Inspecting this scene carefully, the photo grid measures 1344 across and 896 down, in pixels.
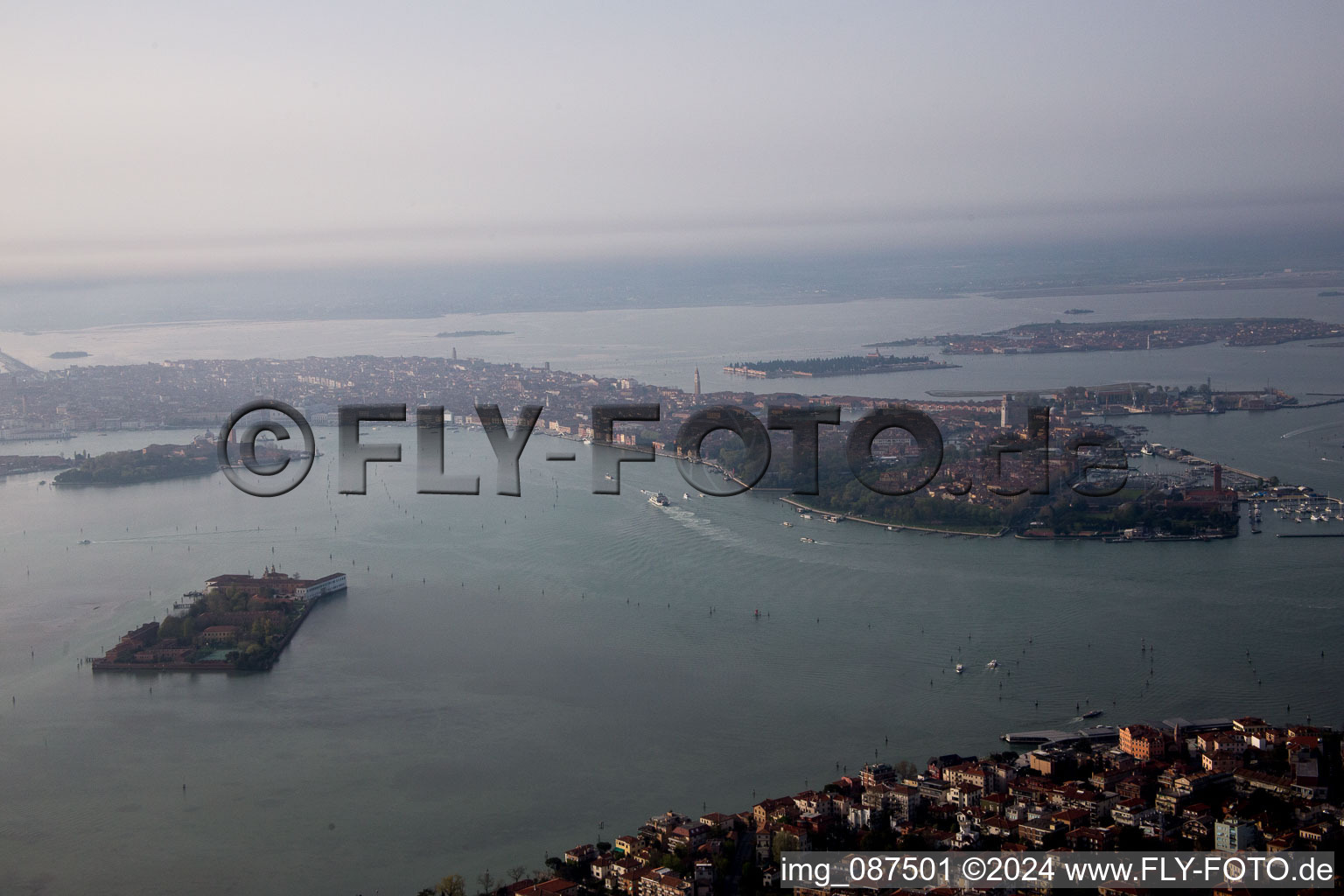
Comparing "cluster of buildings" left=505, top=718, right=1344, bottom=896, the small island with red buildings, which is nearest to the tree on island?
"cluster of buildings" left=505, top=718, right=1344, bottom=896

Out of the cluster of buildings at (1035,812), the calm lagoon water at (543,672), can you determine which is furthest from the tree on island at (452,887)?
the cluster of buildings at (1035,812)

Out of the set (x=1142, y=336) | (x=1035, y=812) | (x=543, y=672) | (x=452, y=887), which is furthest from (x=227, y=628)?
(x=1142, y=336)

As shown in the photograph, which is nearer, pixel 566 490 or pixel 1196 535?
pixel 1196 535

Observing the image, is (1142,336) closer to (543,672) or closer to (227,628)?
(543,672)

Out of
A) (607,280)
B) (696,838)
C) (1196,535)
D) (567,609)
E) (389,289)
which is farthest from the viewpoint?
(607,280)

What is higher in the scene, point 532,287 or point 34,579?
point 532,287

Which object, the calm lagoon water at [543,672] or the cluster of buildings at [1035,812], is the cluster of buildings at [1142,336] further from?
the cluster of buildings at [1035,812]

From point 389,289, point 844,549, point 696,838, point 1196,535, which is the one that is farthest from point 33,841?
point 389,289

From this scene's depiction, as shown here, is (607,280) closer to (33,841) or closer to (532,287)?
(532,287)
